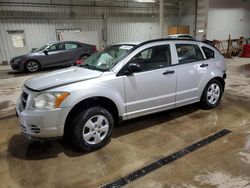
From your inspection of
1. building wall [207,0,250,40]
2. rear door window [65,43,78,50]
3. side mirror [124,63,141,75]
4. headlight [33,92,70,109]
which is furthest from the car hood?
building wall [207,0,250,40]

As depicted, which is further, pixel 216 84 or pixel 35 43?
pixel 35 43

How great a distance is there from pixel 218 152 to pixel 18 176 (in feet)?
7.89

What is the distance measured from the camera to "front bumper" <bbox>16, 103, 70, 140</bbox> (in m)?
2.42

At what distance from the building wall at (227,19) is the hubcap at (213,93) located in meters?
11.5

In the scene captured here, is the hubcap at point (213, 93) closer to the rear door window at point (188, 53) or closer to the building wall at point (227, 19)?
the rear door window at point (188, 53)

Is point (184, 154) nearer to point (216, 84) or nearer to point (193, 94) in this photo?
point (193, 94)

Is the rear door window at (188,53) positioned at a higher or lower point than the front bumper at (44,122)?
higher

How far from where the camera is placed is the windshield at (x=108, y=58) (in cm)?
304

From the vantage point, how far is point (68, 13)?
12828 mm

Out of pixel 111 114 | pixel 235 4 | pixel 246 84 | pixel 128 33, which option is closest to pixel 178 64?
pixel 111 114

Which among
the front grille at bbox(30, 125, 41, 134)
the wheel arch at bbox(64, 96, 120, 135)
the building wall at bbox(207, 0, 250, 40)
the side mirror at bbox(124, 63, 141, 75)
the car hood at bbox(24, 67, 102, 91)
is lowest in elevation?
the front grille at bbox(30, 125, 41, 134)

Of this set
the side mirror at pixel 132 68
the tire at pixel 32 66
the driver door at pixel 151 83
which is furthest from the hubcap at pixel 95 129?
the tire at pixel 32 66

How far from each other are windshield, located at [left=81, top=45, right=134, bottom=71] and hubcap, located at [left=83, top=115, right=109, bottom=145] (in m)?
0.72

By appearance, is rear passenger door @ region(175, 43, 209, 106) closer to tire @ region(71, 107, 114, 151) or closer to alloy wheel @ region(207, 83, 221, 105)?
alloy wheel @ region(207, 83, 221, 105)
